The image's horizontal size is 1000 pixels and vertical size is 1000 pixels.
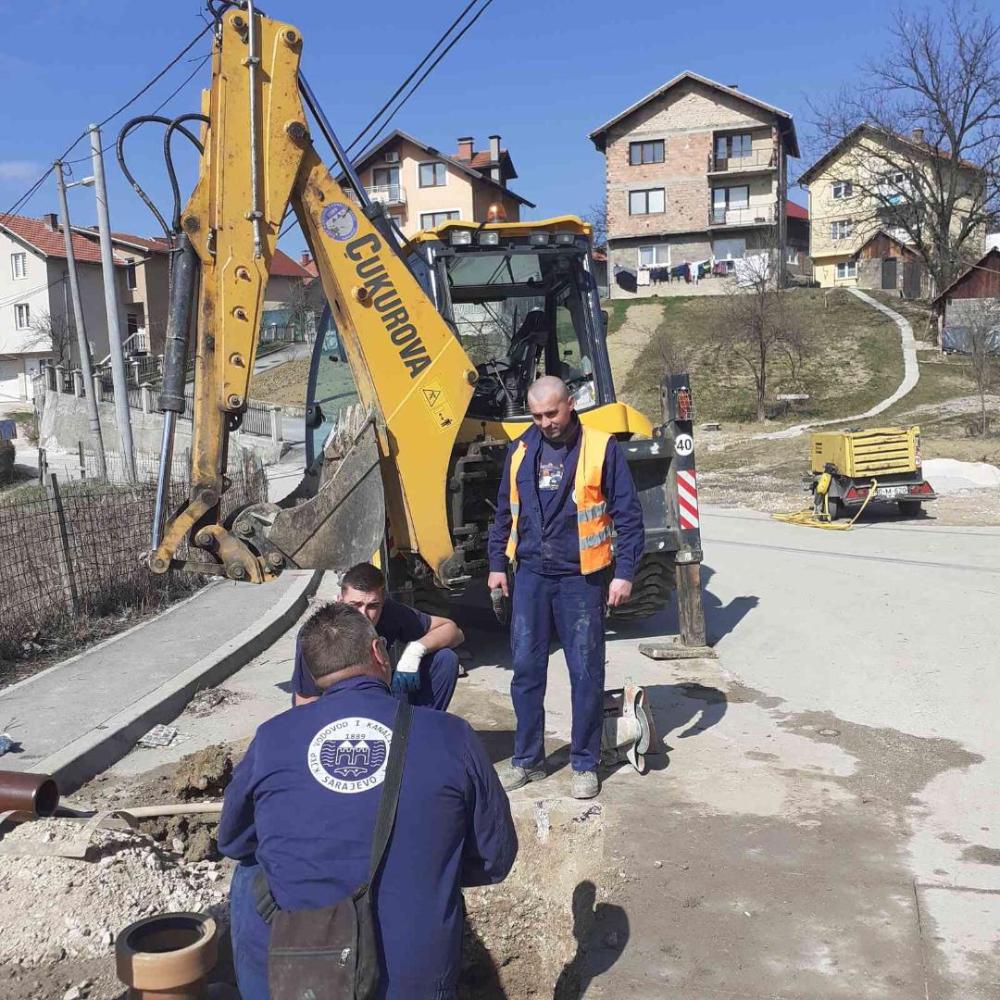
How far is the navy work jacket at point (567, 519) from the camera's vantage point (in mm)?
5367

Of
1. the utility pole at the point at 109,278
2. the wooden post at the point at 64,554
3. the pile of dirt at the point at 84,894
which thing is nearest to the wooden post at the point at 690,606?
the pile of dirt at the point at 84,894

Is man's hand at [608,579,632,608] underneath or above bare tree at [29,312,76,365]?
underneath

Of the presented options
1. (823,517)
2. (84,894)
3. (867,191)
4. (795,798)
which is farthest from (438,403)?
(867,191)

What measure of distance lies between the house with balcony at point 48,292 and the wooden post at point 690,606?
169ft

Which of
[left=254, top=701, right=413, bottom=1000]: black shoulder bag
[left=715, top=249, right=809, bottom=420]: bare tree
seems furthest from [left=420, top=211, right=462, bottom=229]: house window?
[left=254, top=701, right=413, bottom=1000]: black shoulder bag

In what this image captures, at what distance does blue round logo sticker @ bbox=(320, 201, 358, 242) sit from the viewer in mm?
6527

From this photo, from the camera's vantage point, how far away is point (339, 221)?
6.57m

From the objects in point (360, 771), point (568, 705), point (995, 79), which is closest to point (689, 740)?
point (568, 705)

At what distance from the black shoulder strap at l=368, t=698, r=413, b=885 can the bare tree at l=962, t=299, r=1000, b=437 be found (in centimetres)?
2299

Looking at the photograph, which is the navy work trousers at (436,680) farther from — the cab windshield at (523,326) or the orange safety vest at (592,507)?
the cab windshield at (523,326)

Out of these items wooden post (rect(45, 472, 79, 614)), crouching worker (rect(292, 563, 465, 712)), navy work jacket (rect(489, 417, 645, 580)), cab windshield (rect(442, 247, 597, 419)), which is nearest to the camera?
crouching worker (rect(292, 563, 465, 712))

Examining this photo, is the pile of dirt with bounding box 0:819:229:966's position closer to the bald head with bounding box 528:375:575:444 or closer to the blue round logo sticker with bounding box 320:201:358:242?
the bald head with bounding box 528:375:575:444

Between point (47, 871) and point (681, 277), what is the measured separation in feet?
161

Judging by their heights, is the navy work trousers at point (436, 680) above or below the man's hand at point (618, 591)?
below
